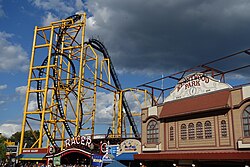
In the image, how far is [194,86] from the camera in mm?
19219

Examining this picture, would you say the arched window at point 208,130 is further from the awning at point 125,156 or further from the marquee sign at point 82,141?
the marquee sign at point 82,141

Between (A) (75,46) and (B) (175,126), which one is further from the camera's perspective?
(A) (75,46)

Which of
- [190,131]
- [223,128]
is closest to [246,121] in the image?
[223,128]

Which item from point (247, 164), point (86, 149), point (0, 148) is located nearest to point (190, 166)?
point (247, 164)

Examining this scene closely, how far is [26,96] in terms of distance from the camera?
111ft

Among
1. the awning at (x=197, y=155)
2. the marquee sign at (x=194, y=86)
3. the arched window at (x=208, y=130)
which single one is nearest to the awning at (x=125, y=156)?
the awning at (x=197, y=155)

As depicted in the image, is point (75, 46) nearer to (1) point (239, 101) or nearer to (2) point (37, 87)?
(2) point (37, 87)

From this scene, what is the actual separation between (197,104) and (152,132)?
4759mm

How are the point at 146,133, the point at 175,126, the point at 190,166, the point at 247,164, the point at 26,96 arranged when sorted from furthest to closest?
the point at 26,96 < the point at 146,133 < the point at 175,126 < the point at 190,166 < the point at 247,164

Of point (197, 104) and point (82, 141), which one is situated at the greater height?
point (197, 104)

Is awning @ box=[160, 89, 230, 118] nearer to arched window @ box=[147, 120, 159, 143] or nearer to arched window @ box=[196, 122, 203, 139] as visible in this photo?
arched window @ box=[196, 122, 203, 139]

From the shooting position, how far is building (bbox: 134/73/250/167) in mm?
15672

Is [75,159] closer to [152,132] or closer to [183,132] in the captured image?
[152,132]

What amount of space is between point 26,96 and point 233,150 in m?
25.1
